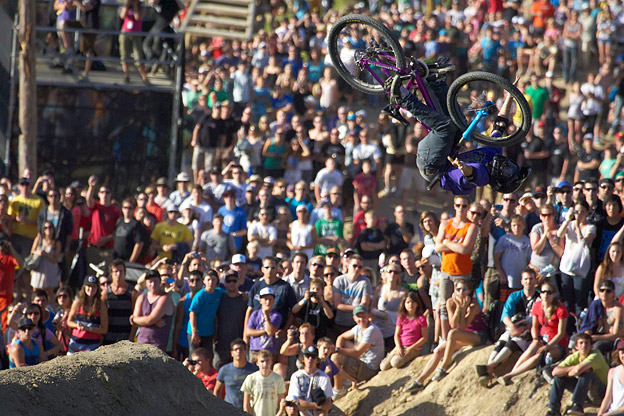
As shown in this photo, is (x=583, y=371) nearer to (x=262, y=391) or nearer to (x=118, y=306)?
(x=262, y=391)

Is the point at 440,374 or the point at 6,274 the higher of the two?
the point at 6,274

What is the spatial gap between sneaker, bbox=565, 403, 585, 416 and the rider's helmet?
270 centimetres

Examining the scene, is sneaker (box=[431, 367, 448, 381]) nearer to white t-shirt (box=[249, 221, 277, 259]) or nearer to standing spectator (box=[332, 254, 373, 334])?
standing spectator (box=[332, 254, 373, 334])

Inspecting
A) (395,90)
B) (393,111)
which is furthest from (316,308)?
(395,90)

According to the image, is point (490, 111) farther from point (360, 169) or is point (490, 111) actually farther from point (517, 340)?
point (360, 169)

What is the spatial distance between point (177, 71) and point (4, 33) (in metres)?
3.04

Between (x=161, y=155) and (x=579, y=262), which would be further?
(x=161, y=155)

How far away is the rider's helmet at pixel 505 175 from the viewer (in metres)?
8.39

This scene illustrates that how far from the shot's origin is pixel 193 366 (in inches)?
414

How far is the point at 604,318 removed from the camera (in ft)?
32.8

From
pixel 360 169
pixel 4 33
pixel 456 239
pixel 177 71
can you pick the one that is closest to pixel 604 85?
pixel 360 169

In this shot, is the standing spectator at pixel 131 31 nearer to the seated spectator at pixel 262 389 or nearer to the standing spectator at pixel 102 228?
the standing spectator at pixel 102 228

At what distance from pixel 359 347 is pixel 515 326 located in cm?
177

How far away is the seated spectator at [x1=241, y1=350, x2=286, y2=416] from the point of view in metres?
10.1
